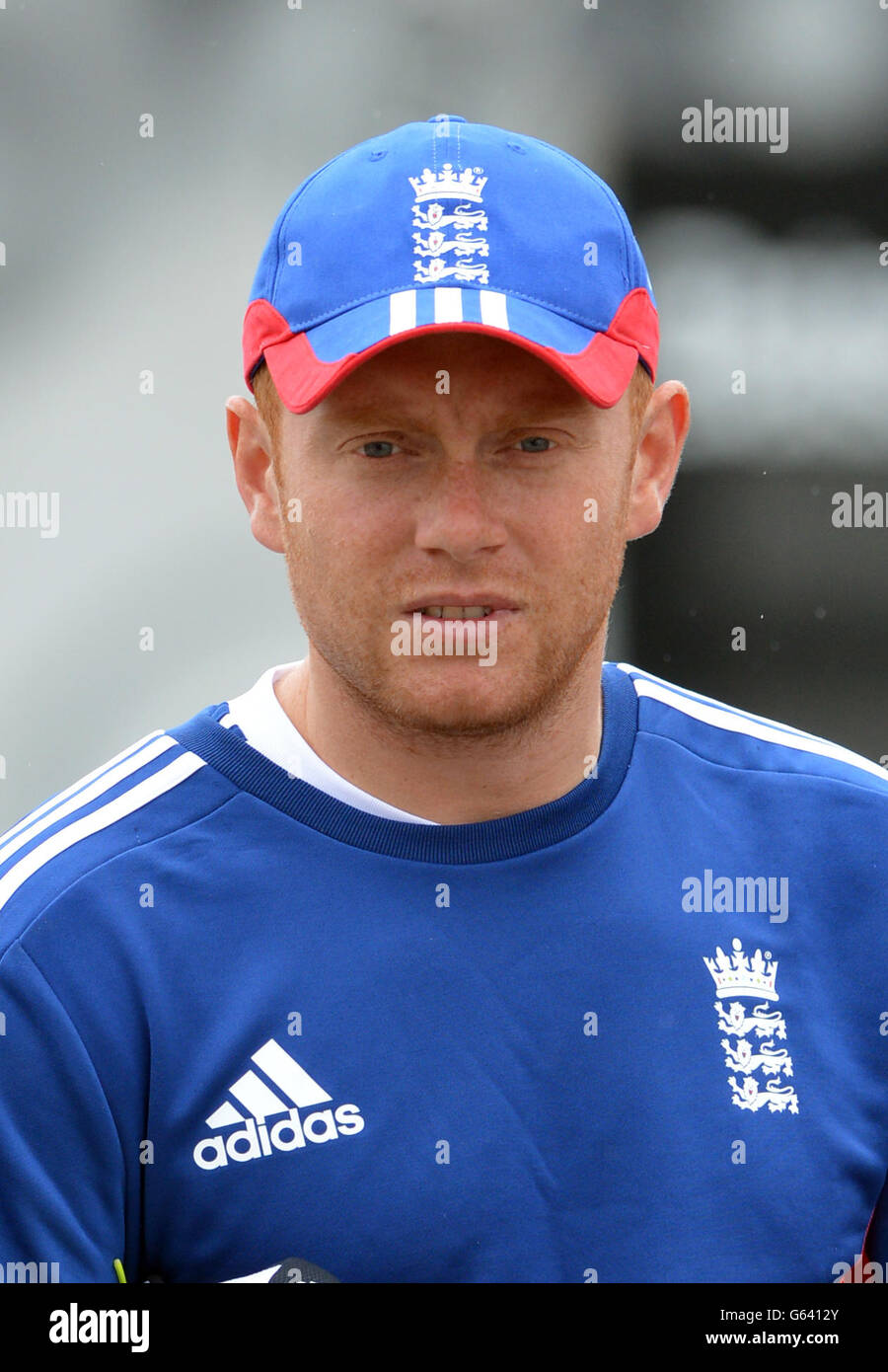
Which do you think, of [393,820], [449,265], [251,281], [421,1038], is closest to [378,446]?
[449,265]

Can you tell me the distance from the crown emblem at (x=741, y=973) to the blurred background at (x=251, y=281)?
1.50 m

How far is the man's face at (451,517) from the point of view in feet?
3.70

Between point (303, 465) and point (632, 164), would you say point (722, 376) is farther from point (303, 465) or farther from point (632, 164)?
point (303, 465)

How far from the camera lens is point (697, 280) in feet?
9.29

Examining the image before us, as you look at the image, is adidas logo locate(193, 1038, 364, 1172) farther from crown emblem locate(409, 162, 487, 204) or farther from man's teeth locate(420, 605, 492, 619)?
crown emblem locate(409, 162, 487, 204)

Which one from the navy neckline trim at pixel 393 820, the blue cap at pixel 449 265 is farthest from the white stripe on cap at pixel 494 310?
the navy neckline trim at pixel 393 820

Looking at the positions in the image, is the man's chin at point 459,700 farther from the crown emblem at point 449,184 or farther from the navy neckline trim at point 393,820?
the crown emblem at point 449,184

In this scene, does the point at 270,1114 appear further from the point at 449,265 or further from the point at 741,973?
the point at 449,265

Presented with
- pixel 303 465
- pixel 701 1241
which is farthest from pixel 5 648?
pixel 701 1241

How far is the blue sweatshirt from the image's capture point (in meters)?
1.09

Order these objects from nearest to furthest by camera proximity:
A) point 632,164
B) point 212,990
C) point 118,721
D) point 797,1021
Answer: point 212,990 → point 797,1021 → point 118,721 → point 632,164

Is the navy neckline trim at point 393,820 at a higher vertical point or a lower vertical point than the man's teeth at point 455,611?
lower

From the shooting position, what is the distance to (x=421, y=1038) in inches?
44.9

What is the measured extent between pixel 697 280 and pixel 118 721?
124 centimetres
